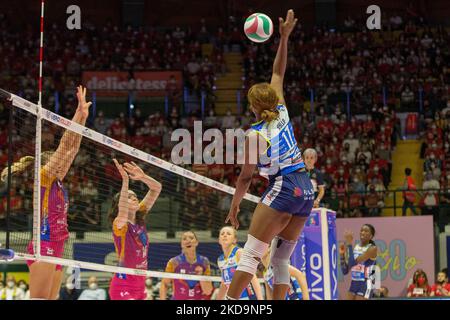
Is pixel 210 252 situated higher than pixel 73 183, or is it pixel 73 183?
pixel 73 183

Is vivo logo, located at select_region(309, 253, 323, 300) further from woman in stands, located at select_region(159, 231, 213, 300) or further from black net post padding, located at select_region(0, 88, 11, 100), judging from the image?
black net post padding, located at select_region(0, 88, 11, 100)

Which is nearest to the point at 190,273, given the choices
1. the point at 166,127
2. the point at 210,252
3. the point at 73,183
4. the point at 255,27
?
the point at 255,27

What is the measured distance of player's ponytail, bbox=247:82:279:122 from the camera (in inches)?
255

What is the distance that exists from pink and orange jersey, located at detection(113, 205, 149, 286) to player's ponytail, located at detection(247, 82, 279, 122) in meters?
4.09

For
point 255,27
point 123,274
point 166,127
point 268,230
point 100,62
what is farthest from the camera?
point 100,62

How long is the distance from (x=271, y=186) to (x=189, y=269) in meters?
5.28

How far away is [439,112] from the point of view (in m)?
24.6

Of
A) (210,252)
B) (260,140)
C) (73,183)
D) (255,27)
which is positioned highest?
(255,27)

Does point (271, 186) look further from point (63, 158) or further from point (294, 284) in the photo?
point (294, 284)

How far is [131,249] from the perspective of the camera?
10188 mm

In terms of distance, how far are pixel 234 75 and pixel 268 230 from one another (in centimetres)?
2431

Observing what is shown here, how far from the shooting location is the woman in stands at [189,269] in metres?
11.3

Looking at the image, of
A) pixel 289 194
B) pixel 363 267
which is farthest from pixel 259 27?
pixel 363 267
